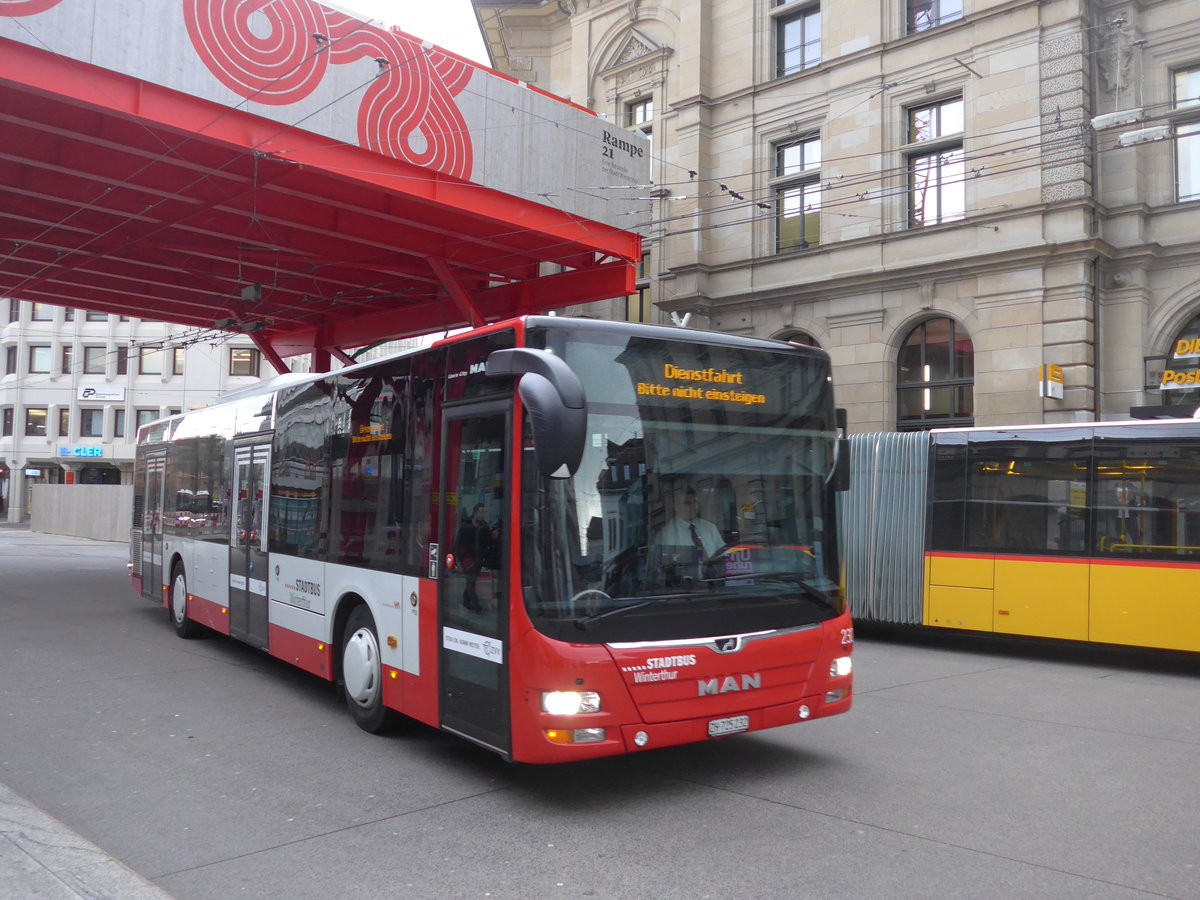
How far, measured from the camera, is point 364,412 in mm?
7930

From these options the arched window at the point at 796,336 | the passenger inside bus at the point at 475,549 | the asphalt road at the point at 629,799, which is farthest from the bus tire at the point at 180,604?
the arched window at the point at 796,336

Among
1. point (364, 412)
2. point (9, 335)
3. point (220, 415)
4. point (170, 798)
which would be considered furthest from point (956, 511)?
point (9, 335)

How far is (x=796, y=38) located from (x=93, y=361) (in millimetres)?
46570

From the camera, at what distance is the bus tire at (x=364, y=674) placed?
24.2ft

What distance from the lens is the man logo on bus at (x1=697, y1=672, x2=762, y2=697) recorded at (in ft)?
19.2

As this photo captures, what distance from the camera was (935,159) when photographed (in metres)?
21.5

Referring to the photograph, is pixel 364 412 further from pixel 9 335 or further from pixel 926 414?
pixel 9 335

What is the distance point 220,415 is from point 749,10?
19.0m

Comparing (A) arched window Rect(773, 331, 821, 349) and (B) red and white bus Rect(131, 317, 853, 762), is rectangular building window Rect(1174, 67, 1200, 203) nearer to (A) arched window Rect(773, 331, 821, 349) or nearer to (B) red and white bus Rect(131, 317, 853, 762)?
(A) arched window Rect(773, 331, 821, 349)

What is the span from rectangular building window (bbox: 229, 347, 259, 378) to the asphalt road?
4790cm

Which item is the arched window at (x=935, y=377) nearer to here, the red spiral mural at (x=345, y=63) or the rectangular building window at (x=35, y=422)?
the red spiral mural at (x=345, y=63)

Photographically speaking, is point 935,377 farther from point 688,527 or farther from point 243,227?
point 688,527

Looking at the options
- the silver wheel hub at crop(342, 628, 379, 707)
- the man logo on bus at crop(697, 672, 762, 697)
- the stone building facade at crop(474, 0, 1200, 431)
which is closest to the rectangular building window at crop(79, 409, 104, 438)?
the stone building facade at crop(474, 0, 1200, 431)

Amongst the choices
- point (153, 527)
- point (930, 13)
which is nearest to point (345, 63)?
point (153, 527)
